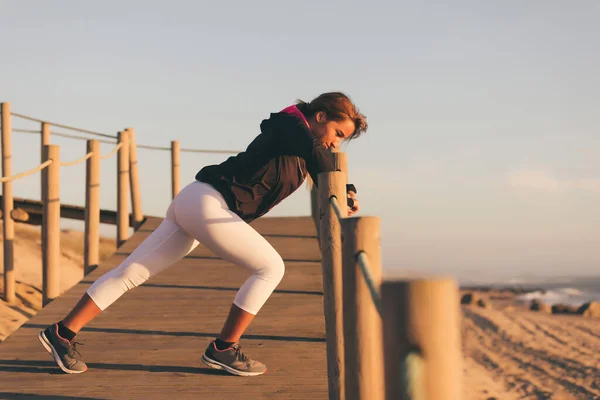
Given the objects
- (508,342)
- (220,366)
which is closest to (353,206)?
(220,366)

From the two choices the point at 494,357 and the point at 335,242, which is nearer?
the point at 335,242

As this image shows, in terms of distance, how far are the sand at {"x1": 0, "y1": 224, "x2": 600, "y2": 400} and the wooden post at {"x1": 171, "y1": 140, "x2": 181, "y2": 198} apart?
8.19ft

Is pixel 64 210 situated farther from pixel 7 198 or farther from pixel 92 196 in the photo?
pixel 92 196

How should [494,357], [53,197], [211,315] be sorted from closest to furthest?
[211,315] < [53,197] < [494,357]

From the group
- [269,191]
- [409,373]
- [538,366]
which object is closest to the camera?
[409,373]

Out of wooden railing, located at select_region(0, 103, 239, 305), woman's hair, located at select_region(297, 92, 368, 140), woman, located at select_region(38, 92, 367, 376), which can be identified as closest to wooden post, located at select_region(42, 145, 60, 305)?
wooden railing, located at select_region(0, 103, 239, 305)

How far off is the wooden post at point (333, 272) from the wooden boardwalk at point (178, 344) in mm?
837

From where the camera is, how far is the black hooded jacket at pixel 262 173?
390 centimetres

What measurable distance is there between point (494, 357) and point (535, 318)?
8.54 m

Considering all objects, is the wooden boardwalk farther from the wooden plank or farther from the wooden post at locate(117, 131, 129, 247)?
the wooden plank

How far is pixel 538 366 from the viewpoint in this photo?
19.2 meters

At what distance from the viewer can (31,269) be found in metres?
16.2

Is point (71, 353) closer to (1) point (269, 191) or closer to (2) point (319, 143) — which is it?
(1) point (269, 191)

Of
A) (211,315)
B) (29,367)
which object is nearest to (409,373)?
(29,367)
